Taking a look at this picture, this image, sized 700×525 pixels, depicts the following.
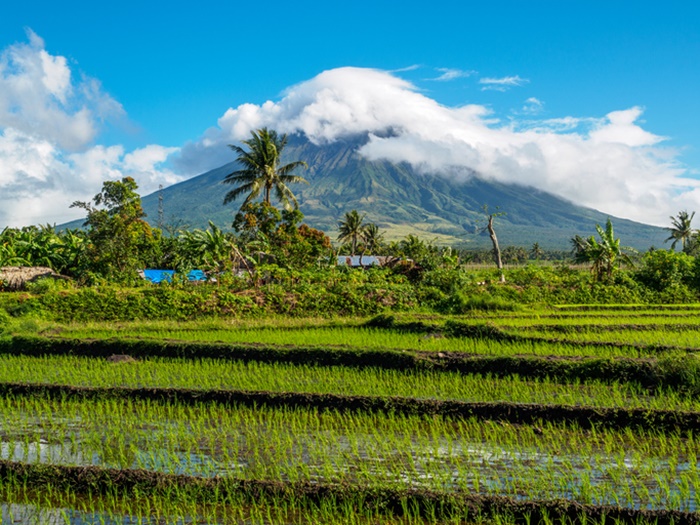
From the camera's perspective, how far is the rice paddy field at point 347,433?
418 cm

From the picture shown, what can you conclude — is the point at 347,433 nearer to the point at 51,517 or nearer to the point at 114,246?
the point at 51,517

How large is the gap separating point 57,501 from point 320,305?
12150 mm

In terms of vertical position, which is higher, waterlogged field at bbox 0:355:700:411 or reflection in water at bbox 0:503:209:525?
waterlogged field at bbox 0:355:700:411

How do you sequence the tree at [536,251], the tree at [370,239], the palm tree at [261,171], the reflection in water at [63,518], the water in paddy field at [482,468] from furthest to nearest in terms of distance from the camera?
the tree at [536,251], the tree at [370,239], the palm tree at [261,171], the water in paddy field at [482,468], the reflection in water at [63,518]

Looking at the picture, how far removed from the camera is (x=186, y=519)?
4086 millimetres

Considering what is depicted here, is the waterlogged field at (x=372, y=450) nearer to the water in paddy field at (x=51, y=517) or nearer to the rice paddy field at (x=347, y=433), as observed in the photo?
the rice paddy field at (x=347, y=433)

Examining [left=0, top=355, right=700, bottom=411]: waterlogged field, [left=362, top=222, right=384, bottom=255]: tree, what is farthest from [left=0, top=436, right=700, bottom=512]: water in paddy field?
[left=362, top=222, right=384, bottom=255]: tree

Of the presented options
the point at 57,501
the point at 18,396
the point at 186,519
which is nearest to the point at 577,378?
the point at 186,519

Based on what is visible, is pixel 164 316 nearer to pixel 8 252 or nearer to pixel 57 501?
pixel 57 501

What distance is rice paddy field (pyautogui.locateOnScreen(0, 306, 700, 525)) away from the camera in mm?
4184

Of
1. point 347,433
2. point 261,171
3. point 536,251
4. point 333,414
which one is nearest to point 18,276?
point 261,171

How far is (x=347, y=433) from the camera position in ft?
19.4

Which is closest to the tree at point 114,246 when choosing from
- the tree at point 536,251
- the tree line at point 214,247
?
the tree line at point 214,247

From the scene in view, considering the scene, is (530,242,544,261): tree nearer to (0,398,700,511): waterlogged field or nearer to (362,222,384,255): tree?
(362,222,384,255): tree
